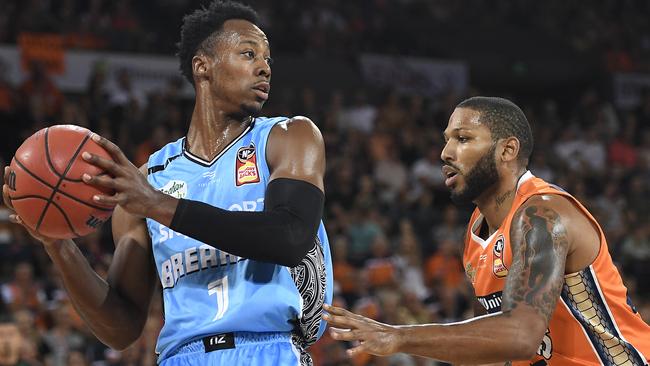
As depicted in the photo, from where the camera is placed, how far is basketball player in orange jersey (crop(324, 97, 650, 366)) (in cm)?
313

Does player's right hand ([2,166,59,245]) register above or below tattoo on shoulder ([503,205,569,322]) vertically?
above

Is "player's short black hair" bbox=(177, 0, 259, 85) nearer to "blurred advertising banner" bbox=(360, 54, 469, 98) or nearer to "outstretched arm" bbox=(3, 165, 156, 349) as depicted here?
"outstretched arm" bbox=(3, 165, 156, 349)

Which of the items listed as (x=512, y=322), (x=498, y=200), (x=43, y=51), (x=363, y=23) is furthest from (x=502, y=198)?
(x=363, y=23)

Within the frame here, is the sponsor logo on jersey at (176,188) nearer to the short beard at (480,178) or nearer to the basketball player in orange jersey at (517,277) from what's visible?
the basketball player in orange jersey at (517,277)

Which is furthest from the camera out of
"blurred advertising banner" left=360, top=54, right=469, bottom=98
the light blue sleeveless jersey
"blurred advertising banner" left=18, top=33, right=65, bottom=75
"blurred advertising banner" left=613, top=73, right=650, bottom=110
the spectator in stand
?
"blurred advertising banner" left=613, top=73, right=650, bottom=110

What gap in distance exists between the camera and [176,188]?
3.72m

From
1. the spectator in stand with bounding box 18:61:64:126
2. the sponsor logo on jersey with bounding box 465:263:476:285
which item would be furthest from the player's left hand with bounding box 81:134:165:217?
the spectator in stand with bounding box 18:61:64:126

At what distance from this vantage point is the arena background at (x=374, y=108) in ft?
32.3

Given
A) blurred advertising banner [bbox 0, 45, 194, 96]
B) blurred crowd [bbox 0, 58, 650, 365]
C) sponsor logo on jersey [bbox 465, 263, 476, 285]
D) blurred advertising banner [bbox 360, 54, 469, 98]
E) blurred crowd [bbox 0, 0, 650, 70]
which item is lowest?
sponsor logo on jersey [bbox 465, 263, 476, 285]

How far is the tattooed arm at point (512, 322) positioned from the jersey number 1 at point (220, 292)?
548 mm

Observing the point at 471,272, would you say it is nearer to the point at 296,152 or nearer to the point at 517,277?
the point at 517,277

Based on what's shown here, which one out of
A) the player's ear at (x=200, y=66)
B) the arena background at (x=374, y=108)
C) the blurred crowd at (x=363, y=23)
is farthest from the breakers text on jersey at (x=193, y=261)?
the blurred crowd at (x=363, y=23)

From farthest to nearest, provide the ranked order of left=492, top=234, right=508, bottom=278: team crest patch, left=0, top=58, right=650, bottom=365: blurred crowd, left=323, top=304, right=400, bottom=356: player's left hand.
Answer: left=0, top=58, right=650, bottom=365: blurred crowd, left=492, top=234, right=508, bottom=278: team crest patch, left=323, top=304, right=400, bottom=356: player's left hand

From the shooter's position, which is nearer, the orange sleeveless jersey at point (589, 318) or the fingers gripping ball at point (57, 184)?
the fingers gripping ball at point (57, 184)
